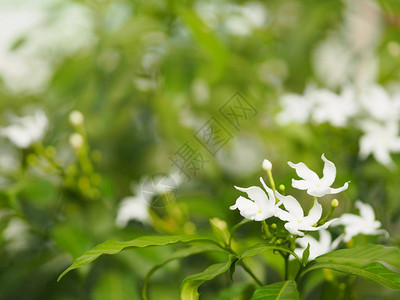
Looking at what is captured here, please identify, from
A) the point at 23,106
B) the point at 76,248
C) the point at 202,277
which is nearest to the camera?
the point at 202,277

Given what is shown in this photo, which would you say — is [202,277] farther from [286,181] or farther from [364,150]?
[364,150]

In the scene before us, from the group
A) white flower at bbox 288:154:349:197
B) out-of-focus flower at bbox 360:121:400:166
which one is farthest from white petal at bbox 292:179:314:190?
out-of-focus flower at bbox 360:121:400:166

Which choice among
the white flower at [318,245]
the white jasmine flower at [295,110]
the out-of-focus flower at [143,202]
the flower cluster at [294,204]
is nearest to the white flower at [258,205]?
the flower cluster at [294,204]

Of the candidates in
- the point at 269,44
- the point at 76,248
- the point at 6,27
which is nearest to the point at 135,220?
the point at 76,248

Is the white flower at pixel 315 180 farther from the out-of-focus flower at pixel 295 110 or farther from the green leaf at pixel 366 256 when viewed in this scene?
the out-of-focus flower at pixel 295 110

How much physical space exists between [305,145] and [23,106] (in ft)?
2.11

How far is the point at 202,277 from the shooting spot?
0.44 meters

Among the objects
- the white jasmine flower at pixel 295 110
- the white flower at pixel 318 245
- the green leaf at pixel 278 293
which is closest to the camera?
the green leaf at pixel 278 293

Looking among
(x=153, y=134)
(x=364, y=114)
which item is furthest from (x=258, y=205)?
(x=153, y=134)

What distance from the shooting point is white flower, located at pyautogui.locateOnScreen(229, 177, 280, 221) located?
44 cm

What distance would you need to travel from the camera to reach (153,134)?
103 centimetres

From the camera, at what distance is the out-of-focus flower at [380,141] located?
0.75 m

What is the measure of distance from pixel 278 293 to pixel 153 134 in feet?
2.12

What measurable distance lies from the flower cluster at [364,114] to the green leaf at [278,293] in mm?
391
